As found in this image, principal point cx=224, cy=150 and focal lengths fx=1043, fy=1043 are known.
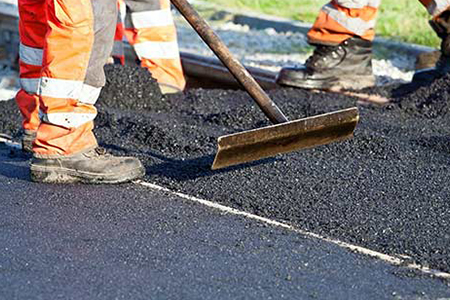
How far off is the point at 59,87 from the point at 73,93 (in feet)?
0.24

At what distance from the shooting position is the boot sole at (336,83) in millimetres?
6930

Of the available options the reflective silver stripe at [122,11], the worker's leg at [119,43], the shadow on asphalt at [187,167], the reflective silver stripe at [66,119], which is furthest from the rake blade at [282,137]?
the worker's leg at [119,43]

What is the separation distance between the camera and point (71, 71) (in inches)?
189

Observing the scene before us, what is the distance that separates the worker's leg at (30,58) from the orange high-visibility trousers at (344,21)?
232 centimetres

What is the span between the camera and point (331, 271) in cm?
392

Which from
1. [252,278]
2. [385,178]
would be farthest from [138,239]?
[385,178]

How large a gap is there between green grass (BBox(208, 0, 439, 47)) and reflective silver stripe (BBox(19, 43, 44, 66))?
13.3 ft

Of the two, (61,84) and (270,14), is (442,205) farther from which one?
(270,14)

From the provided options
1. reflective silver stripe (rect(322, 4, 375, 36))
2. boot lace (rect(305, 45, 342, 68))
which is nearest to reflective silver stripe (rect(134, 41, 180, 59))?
boot lace (rect(305, 45, 342, 68))

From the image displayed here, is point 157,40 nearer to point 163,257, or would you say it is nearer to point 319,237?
point 319,237

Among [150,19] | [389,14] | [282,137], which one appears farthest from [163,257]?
[389,14]

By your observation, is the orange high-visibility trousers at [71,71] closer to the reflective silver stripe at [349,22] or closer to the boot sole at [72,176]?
the boot sole at [72,176]

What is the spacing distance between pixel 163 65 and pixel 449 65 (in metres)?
1.88

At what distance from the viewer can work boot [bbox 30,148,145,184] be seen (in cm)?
493
